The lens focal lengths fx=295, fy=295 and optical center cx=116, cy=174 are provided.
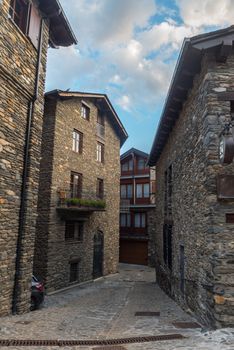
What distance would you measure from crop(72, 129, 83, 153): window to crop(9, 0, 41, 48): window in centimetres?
818

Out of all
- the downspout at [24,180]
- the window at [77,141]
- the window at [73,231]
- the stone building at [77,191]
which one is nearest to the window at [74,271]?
the stone building at [77,191]

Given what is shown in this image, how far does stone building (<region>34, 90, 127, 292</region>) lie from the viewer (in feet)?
47.4

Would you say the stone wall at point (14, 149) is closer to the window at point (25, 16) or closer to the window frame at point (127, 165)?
the window at point (25, 16)

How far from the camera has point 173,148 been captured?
11.8m

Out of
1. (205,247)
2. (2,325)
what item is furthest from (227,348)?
(2,325)

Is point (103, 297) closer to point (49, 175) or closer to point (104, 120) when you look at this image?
point (49, 175)

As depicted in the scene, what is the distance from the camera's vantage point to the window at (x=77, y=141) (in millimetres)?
17062

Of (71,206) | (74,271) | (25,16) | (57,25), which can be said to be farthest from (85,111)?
(25,16)

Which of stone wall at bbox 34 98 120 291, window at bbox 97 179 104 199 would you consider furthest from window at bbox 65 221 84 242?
window at bbox 97 179 104 199

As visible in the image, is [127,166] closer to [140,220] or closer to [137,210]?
[137,210]

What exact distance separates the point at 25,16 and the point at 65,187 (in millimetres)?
8720

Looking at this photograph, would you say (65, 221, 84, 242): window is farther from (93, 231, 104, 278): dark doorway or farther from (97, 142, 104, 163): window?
(97, 142, 104, 163): window

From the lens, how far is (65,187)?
15547 mm

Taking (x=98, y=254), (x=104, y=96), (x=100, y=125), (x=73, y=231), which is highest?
(x=104, y=96)
